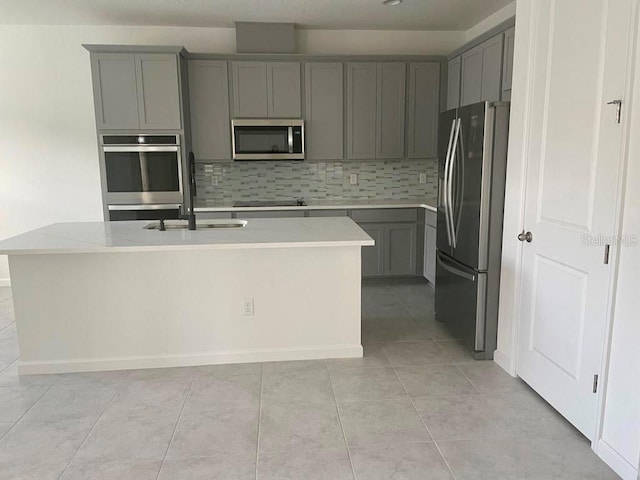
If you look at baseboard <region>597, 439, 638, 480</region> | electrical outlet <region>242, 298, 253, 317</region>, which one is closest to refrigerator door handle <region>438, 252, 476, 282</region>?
baseboard <region>597, 439, 638, 480</region>

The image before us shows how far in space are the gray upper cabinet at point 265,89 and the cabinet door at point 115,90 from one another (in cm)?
96

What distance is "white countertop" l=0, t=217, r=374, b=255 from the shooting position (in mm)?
2623

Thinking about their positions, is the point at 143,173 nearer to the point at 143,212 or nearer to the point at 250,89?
the point at 143,212

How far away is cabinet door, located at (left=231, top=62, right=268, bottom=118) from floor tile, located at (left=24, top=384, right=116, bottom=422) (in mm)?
3012

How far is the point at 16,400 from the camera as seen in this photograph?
100 inches

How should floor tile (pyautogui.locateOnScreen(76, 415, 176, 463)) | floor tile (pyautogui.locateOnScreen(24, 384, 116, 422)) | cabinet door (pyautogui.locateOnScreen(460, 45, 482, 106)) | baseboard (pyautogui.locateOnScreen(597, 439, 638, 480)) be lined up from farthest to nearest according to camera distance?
cabinet door (pyautogui.locateOnScreen(460, 45, 482, 106)), floor tile (pyautogui.locateOnScreen(24, 384, 116, 422)), floor tile (pyautogui.locateOnScreen(76, 415, 176, 463)), baseboard (pyautogui.locateOnScreen(597, 439, 638, 480))

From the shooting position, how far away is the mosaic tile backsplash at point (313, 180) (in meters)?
5.14

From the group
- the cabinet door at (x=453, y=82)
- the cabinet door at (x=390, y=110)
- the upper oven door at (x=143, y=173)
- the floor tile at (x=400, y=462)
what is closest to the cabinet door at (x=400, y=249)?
the cabinet door at (x=390, y=110)

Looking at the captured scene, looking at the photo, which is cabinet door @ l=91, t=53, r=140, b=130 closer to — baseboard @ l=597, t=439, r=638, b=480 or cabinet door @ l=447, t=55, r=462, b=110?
cabinet door @ l=447, t=55, r=462, b=110

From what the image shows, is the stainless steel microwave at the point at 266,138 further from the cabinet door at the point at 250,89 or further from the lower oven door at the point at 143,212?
the lower oven door at the point at 143,212

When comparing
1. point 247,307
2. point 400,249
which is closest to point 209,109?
point 400,249

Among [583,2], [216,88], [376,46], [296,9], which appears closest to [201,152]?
[216,88]

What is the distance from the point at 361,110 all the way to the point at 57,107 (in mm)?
3126

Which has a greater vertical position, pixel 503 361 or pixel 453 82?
pixel 453 82
